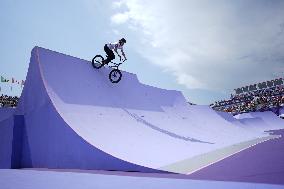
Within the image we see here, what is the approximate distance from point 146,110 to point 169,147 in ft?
14.8

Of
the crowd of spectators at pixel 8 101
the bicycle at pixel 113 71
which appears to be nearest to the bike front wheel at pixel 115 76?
the bicycle at pixel 113 71

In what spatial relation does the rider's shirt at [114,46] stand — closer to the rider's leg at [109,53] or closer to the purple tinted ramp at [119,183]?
the rider's leg at [109,53]

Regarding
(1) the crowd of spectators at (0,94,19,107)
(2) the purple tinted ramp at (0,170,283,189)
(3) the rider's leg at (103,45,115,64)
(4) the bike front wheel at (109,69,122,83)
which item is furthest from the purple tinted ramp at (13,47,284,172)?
(1) the crowd of spectators at (0,94,19,107)

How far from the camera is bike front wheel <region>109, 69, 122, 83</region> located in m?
13.4

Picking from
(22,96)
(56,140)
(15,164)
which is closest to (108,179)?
(56,140)

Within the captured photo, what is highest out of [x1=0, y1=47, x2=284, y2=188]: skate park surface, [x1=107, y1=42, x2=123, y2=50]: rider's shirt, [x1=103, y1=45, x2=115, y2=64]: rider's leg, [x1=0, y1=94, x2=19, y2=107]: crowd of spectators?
[x1=0, y1=94, x2=19, y2=107]: crowd of spectators

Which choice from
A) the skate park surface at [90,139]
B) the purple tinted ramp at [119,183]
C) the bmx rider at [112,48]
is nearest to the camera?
the purple tinted ramp at [119,183]

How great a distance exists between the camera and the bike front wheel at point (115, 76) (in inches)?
529

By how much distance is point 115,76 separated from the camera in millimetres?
13695

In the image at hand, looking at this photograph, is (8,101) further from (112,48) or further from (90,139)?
(90,139)

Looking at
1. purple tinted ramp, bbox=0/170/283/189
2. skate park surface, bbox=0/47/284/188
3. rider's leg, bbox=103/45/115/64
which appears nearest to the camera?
purple tinted ramp, bbox=0/170/283/189

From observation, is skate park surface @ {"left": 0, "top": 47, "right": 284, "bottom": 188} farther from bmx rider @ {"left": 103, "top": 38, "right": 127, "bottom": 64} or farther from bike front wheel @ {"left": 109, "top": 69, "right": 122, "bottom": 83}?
bmx rider @ {"left": 103, "top": 38, "right": 127, "bottom": 64}

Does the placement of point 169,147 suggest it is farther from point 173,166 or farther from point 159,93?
point 159,93

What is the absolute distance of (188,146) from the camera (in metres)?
11.1
